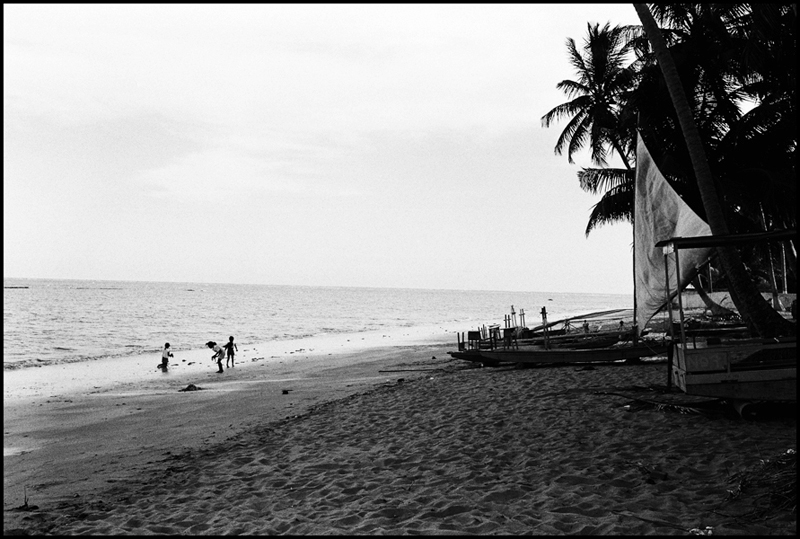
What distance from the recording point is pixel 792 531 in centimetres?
500

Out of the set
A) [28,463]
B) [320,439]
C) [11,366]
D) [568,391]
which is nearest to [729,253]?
[568,391]

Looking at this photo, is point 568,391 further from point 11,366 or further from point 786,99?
point 11,366

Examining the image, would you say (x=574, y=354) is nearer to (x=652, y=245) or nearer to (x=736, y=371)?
(x=652, y=245)

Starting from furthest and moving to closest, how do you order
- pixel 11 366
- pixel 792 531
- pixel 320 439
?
pixel 11 366 → pixel 320 439 → pixel 792 531

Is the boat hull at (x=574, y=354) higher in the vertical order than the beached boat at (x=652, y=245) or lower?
lower

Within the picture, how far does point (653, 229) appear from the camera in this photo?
12984mm

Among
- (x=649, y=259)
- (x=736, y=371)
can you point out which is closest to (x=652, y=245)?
(x=649, y=259)

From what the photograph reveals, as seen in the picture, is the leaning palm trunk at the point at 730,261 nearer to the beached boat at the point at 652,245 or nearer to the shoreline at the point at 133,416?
the beached boat at the point at 652,245

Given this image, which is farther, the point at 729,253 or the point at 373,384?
the point at 373,384

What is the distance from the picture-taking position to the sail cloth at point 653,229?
12.0 metres

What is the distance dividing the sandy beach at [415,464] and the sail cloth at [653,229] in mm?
1763

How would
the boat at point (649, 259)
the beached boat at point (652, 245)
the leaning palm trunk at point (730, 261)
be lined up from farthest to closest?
the boat at point (649, 259)
the beached boat at point (652, 245)
the leaning palm trunk at point (730, 261)

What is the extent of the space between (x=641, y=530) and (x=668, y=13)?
17959 mm

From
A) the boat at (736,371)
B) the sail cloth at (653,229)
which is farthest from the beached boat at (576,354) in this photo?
the boat at (736,371)
